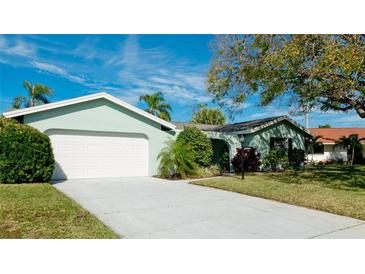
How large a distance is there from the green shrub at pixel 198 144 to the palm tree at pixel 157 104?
14.5 metres

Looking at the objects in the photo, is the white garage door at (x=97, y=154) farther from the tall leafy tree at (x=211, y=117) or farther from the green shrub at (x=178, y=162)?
the tall leafy tree at (x=211, y=117)

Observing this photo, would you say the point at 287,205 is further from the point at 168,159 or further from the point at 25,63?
the point at 25,63

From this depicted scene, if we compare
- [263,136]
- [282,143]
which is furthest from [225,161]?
[282,143]

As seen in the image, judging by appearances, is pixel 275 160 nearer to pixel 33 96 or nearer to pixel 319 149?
pixel 319 149

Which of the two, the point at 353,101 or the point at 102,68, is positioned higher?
the point at 102,68

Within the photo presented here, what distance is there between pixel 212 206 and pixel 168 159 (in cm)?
647

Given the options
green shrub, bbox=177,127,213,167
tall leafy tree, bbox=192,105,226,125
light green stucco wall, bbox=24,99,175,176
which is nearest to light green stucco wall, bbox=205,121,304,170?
green shrub, bbox=177,127,213,167

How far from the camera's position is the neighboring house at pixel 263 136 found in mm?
17123

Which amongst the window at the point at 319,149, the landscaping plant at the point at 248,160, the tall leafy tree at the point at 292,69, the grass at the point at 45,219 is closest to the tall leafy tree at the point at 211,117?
the window at the point at 319,149

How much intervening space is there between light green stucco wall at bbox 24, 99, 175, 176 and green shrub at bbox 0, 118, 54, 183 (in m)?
1.77

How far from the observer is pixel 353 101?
1224 cm

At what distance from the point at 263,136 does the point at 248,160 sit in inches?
95.5
